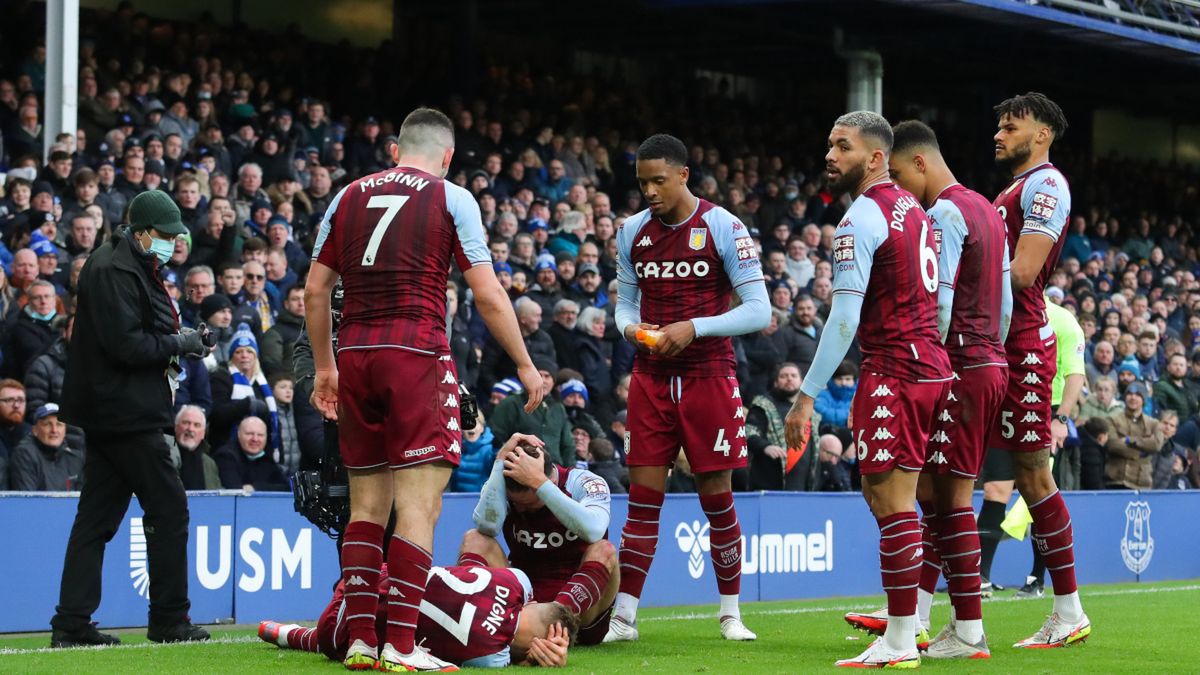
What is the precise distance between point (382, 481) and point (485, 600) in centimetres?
74

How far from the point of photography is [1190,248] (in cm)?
3197

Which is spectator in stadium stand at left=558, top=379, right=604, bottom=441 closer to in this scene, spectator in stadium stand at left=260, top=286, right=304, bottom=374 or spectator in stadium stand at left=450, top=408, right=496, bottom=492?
spectator in stadium stand at left=450, top=408, right=496, bottom=492

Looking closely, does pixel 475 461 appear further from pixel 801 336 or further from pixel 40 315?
pixel 801 336

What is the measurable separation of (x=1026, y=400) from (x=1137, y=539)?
834cm

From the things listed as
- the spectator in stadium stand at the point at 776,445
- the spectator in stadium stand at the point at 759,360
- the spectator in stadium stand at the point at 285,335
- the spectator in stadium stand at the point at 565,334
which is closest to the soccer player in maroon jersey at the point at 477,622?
the spectator in stadium stand at the point at 285,335

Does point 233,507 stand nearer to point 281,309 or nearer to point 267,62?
point 281,309

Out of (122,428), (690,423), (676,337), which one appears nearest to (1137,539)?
(690,423)

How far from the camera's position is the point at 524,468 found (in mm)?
8727

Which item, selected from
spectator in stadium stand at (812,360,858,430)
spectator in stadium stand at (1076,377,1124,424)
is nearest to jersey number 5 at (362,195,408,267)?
spectator in stadium stand at (812,360,858,430)

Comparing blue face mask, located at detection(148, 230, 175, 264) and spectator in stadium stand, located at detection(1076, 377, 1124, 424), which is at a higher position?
blue face mask, located at detection(148, 230, 175, 264)

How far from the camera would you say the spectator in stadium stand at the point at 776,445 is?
51.3ft

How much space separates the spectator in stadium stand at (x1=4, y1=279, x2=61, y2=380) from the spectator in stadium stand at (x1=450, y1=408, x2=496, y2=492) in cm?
322

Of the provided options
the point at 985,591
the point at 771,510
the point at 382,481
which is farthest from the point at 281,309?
the point at 382,481

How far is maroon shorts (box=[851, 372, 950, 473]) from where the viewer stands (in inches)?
316
